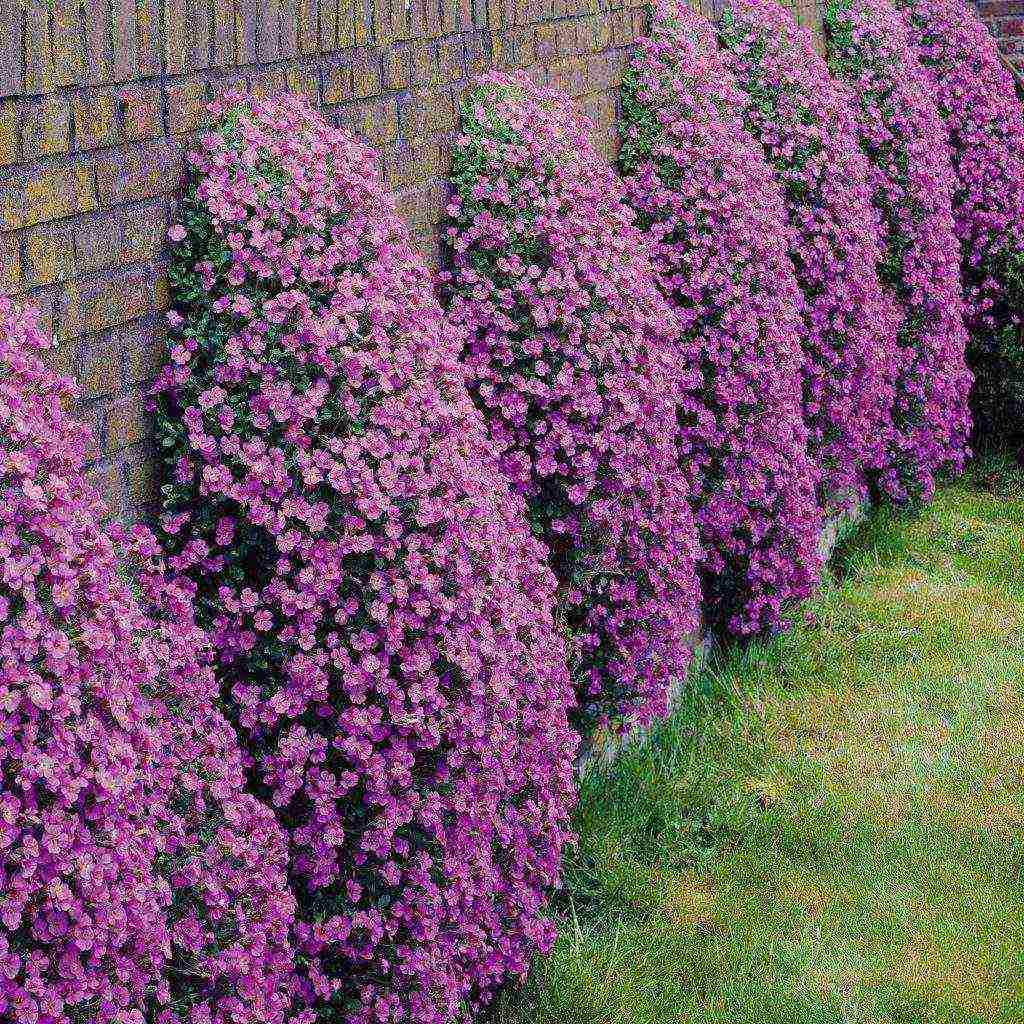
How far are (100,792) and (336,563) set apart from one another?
2.64 feet

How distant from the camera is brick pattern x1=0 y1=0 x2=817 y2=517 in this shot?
2.90m

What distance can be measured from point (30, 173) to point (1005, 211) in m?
5.90

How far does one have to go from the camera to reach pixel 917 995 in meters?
4.04

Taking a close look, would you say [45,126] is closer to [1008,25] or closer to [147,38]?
[147,38]

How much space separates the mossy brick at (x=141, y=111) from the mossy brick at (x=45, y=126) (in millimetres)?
161

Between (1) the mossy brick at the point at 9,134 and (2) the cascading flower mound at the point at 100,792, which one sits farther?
(1) the mossy brick at the point at 9,134

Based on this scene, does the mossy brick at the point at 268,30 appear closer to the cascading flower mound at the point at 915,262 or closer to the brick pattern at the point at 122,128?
the brick pattern at the point at 122,128

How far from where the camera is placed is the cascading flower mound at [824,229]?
5918 millimetres

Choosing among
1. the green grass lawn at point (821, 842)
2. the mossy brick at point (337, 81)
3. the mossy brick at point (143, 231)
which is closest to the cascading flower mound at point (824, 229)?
the green grass lawn at point (821, 842)

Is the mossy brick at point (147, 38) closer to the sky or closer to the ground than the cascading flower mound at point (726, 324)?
closer to the sky

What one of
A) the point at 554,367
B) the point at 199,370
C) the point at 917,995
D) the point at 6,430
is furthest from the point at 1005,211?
the point at 6,430

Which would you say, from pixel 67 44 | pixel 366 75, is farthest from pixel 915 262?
pixel 67 44

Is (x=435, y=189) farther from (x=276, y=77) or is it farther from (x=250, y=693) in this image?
(x=250, y=693)

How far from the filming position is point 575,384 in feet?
14.3
